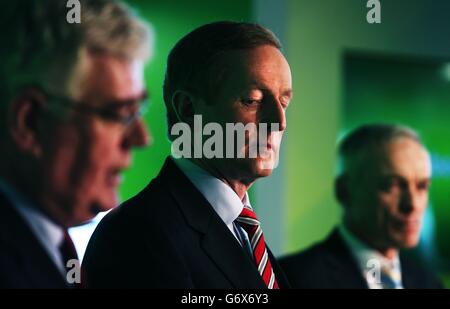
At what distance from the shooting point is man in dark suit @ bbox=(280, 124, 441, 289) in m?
1.48

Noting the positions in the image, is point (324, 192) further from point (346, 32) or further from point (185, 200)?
point (185, 200)

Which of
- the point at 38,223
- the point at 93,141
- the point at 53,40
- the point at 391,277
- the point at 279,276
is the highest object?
the point at 53,40

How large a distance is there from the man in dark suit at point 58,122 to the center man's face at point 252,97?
4.2 inches

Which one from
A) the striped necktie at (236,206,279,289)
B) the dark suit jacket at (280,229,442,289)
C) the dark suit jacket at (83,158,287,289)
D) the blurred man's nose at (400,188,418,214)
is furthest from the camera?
the blurred man's nose at (400,188,418,214)

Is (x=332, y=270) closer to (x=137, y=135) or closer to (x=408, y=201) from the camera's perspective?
(x=408, y=201)

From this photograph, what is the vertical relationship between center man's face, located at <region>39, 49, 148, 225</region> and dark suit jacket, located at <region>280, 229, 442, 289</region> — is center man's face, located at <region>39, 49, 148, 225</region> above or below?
above

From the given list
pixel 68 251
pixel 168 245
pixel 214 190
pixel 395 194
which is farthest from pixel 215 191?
pixel 395 194

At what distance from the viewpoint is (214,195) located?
39.0 inches

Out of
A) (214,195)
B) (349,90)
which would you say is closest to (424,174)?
(214,195)

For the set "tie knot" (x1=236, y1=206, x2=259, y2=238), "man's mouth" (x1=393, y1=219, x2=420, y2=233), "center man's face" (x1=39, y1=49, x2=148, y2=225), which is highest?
"center man's face" (x1=39, y1=49, x2=148, y2=225)

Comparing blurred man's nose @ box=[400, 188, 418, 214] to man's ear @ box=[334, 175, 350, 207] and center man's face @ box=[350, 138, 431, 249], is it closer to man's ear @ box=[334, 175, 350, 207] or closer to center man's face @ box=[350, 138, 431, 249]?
center man's face @ box=[350, 138, 431, 249]

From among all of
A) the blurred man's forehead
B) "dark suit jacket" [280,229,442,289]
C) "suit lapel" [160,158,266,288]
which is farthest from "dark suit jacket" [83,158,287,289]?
"dark suit jacket" [280,229,442,289]

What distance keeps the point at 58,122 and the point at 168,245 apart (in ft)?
0.74

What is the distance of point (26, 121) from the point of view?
3.14 feet
